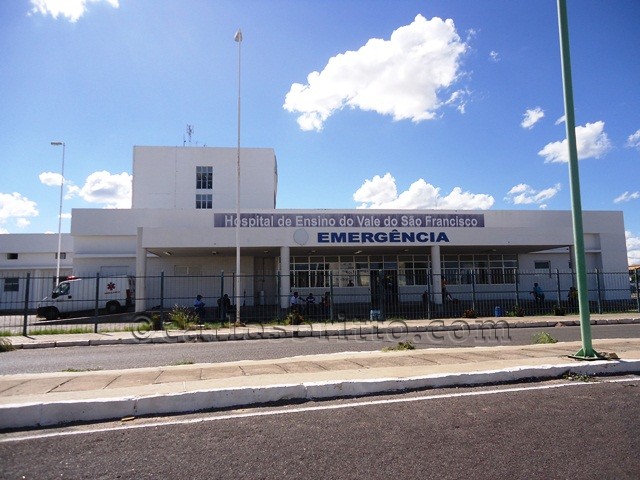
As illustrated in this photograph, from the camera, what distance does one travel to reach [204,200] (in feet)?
143

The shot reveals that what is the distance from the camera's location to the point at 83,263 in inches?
1246

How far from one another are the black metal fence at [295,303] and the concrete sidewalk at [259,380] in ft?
31.2

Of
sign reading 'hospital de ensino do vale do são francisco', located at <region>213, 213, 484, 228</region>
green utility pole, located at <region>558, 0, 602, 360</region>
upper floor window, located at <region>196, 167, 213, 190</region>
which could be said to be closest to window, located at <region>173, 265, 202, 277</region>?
sign reading 'hospital de ensino do vale do são francisco', located at <region>213, 213, 484, 228</region>

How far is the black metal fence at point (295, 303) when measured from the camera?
1870cm

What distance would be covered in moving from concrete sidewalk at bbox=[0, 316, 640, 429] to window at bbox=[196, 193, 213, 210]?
119ft

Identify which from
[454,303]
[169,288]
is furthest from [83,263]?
[454,303]

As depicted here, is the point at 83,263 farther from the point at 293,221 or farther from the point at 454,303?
the point at 454,303

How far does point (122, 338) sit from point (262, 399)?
10504 millimetres

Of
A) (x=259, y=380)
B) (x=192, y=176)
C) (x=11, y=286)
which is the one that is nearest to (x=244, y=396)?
(x=259, y=380)

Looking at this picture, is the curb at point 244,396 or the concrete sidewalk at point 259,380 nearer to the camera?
the curb at point 244,396

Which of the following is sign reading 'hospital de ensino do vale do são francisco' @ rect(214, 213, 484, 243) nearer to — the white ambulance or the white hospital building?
the white hospital building

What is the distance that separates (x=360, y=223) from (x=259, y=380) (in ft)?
64.2

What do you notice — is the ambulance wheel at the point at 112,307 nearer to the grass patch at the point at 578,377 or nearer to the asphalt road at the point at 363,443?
the asphalt road at the point at 363,443

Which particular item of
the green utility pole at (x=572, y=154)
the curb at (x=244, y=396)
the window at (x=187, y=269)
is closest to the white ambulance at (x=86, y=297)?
the window at (x=187, y=269)
